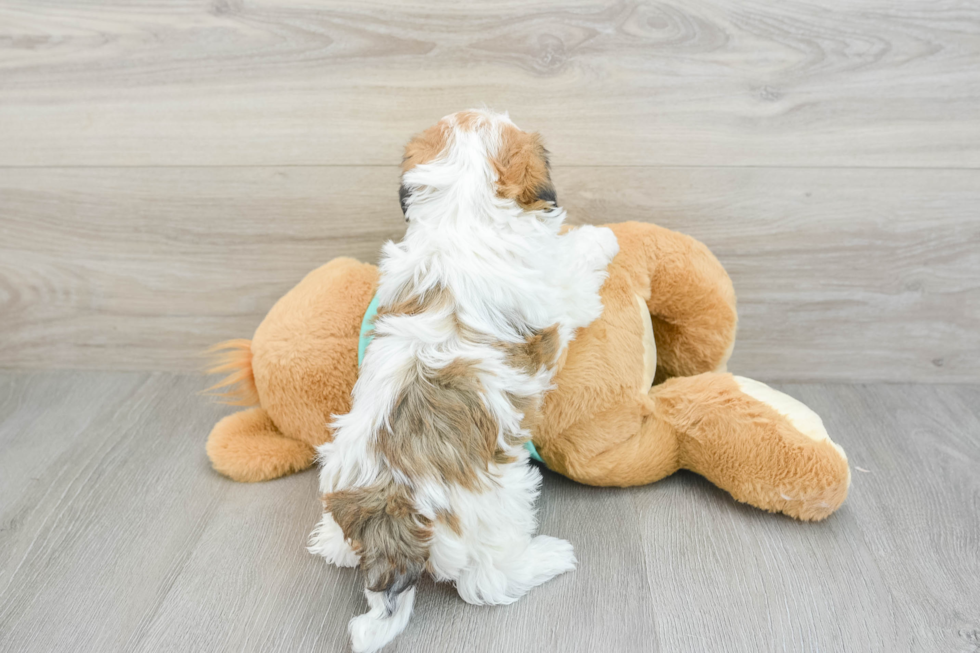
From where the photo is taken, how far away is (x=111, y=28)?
1115mm

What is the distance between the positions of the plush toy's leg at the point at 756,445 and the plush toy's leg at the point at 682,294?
0.08m

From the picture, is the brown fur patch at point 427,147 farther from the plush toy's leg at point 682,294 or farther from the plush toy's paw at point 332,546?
the plush toy's paw at point 332,546

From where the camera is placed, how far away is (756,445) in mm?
932

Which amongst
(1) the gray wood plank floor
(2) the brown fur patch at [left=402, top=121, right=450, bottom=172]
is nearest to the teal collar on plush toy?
(1) the gray wood plank floor

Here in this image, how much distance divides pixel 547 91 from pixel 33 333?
3.88 ft

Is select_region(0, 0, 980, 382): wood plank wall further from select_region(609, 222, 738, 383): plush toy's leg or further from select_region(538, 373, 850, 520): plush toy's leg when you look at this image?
select_region(538, 373, 850, 520): plush toy's leg

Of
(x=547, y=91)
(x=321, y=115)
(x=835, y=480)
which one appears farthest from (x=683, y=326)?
(x=321, y=115)

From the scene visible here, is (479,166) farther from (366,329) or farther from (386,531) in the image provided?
(386,531)

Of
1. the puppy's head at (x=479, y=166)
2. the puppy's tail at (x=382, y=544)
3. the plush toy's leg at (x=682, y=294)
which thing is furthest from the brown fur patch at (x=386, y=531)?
the plush toy's leg at (x=682, y=294)

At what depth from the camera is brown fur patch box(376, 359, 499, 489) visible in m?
0.76

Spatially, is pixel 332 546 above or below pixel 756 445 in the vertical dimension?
below

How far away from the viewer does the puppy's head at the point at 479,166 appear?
0.81 metres

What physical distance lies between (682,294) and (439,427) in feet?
1.55

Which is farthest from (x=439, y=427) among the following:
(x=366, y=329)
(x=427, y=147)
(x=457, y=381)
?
(x=427, y=147)
